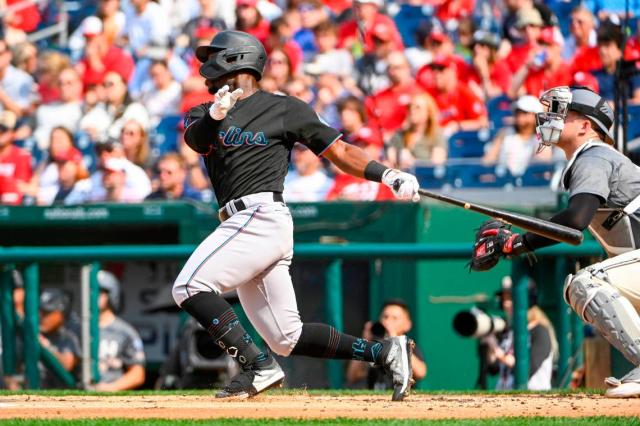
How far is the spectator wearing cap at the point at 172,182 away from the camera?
33.4 ft

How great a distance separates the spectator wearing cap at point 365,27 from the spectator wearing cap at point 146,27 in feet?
6.51

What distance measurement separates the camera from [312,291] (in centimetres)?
883

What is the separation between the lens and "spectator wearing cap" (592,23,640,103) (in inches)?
377

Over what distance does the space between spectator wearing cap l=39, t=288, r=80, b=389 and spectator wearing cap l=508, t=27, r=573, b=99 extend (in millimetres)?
4122

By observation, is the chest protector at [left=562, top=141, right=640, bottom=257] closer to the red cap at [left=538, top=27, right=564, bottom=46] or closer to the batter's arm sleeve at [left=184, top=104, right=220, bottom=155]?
the batter's arm sleeve at [left=184, top=104, right=220, bottom=155]

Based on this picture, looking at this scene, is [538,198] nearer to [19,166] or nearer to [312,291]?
[312,291]

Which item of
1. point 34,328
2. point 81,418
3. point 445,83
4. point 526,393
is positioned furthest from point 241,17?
point 81,418

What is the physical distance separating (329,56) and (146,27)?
2.26 m

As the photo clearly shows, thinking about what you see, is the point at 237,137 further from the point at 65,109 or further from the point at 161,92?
the point at 65,109

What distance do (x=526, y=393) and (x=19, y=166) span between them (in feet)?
20.4

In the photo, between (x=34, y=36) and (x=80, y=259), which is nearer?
(x=80, y=259)

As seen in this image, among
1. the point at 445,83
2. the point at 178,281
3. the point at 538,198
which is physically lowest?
the point at 178,281

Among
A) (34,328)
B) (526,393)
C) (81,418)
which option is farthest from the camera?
(34,328)

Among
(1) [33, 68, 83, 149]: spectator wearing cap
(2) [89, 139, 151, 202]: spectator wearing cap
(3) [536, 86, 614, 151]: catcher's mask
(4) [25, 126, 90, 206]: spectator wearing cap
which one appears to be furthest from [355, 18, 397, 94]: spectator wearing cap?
(3) [536, 86, 614, 151]: catcher's mask
